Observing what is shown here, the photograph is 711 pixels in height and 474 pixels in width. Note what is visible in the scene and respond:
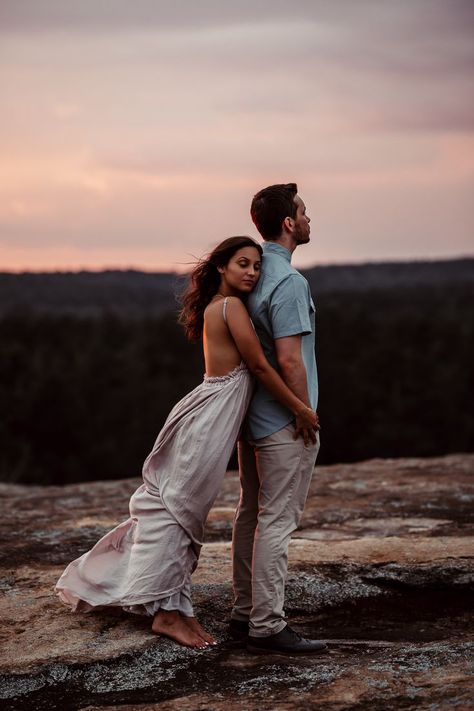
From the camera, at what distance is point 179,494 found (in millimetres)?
4227

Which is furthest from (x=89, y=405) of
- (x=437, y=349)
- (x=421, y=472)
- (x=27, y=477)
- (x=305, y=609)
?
(x=305, y=609)

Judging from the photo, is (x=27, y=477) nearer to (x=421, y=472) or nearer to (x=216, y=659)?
(x=421, y=472)

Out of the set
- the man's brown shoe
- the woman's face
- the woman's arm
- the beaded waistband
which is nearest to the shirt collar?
the woman's face

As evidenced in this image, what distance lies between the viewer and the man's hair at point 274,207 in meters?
4.08

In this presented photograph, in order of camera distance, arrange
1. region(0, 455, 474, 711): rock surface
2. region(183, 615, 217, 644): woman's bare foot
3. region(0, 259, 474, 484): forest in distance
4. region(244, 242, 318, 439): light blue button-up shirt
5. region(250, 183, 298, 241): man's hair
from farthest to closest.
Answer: region(0, 259, 474, 484): forest in distance, region(183, 615, 217, 644): woman's bare foot, region(250, 183, 298, 241): man's hair, region(244, 242, 318, 439): light blue button-up shirt, region(0, 455, 474, 711): rock surface

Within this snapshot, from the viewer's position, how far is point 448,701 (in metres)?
3.35

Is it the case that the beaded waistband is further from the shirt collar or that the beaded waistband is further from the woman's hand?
the shirt collar

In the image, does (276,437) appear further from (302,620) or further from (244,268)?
(302,620)

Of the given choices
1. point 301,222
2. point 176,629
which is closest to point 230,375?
point 301,222

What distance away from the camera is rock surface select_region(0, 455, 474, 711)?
3.64 metres

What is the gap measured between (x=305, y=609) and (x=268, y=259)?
1.97 m

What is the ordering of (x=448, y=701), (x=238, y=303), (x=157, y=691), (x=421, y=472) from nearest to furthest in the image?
(x=448, y=701)
(x=157, y=691)
(x=238, y=303)
(x=421, y=472)

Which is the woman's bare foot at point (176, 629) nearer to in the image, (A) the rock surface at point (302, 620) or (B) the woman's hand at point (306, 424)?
(A) the rock surface at point (302, 620)

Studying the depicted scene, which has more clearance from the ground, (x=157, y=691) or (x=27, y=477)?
(x=157, y=691)
